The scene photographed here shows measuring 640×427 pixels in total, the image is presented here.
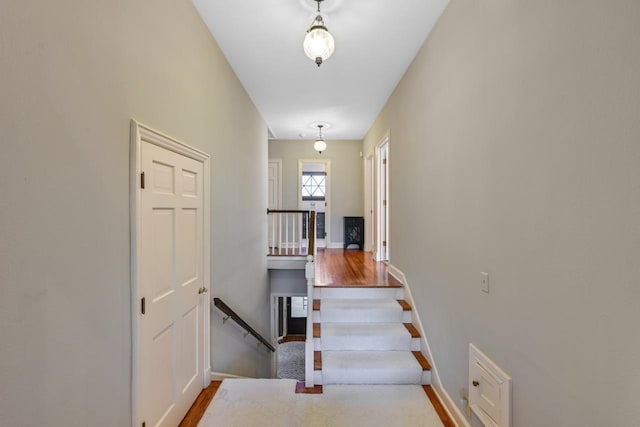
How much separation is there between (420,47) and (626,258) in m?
2.65

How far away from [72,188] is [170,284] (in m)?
1.01

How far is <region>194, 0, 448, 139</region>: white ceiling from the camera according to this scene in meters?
2.35

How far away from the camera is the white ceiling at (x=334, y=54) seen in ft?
7.72

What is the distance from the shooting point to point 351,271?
181 inches

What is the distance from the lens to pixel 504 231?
1.60 meters

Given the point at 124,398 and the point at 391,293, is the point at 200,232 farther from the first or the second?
the point at 391,293

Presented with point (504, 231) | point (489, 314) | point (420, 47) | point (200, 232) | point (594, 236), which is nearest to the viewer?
point (594, 236)

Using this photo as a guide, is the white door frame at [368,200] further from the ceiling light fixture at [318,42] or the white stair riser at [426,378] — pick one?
the ceiling light fixture at [318,42]

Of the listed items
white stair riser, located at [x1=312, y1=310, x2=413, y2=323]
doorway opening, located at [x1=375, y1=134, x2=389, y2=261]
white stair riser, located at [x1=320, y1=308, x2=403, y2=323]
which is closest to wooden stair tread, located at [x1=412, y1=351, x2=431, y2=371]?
white stair riser, located at [x1=312, y1=310, x2=413, y2=323]

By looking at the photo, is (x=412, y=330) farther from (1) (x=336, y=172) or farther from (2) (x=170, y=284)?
(1) (x=336, y=172)

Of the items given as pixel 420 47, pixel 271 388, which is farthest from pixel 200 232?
pixel 420 47

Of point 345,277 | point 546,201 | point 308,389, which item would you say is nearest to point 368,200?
point 345,277

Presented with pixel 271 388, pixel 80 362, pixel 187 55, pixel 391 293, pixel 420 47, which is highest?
pixel 420 47

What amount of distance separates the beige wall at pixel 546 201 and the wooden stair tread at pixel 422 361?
1.37ft
